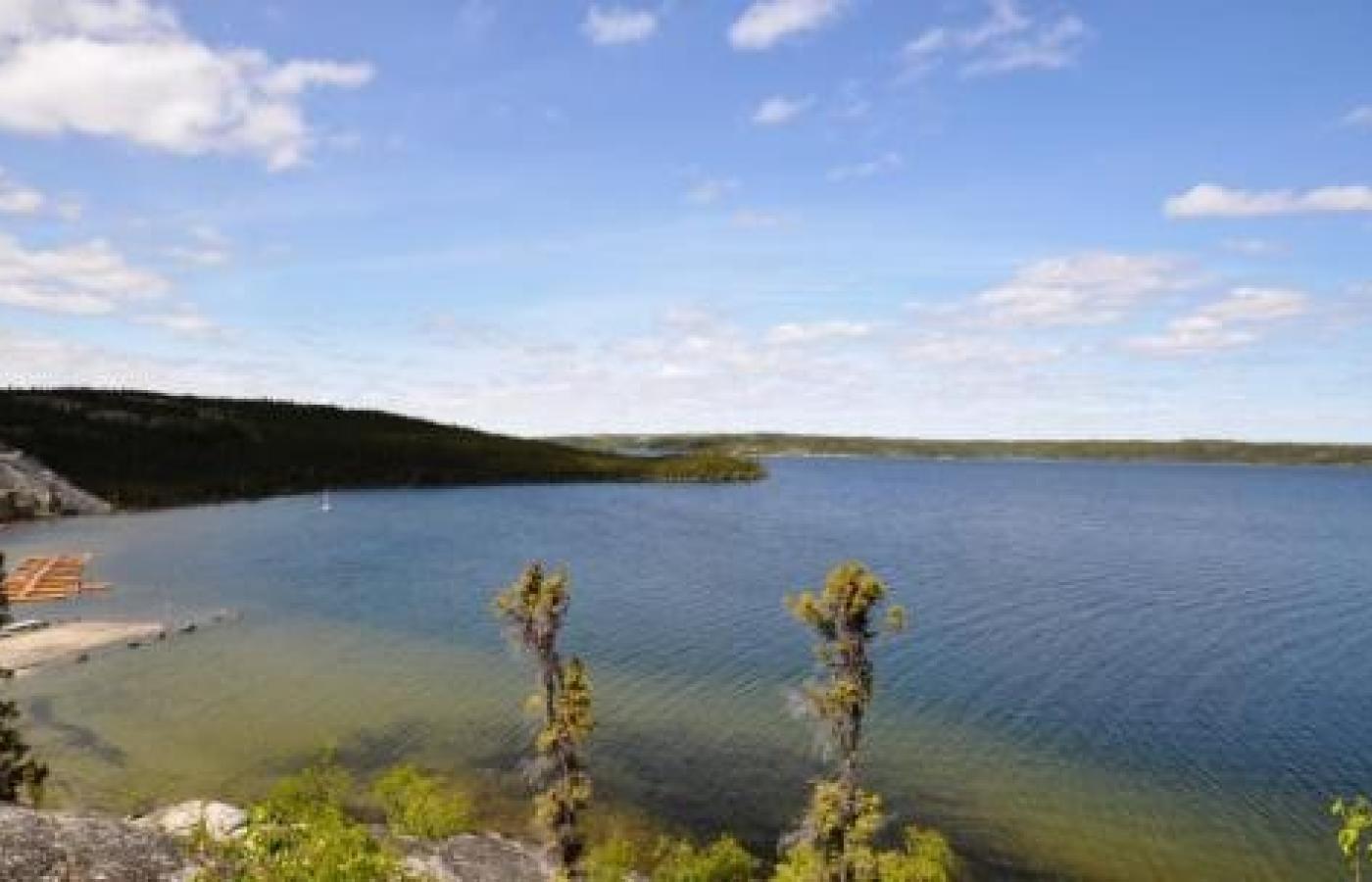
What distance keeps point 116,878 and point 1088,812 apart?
1885 inches

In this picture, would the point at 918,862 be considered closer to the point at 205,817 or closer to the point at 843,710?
the point at 843,710

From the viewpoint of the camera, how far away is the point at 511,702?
75.4 meters

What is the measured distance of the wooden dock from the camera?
112 meters

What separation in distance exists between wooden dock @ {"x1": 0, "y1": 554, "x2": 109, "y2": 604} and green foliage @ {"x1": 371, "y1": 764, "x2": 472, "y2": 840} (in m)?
75.5

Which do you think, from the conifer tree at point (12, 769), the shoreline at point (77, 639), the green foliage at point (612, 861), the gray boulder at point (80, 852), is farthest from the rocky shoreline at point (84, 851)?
the shoreline at point (77, 639)

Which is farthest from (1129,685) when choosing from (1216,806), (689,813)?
(689,813)

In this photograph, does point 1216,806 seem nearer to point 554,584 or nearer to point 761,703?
point 761,703

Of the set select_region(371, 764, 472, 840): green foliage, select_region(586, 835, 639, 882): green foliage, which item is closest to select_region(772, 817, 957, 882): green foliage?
select_region(586, 835, 639, 882): green foliage

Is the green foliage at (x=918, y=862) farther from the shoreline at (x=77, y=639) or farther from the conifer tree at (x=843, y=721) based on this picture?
the shoreline at (x=77, y=639)

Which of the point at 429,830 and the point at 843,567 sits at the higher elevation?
the point at 843,567

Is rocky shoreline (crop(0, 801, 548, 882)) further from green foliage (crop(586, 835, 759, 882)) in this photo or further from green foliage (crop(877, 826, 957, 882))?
green foliage (crop(877, 826, 957, 882))

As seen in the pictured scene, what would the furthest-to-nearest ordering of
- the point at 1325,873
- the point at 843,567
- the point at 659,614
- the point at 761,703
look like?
1. the point at 659,614
2. the point at 761,703
3. the point at 1325,873
4. the point at 843,567

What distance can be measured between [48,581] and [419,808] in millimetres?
87864

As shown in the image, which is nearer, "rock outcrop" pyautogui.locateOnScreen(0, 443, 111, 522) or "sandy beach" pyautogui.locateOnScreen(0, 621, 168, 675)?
"sandy beach" pyautogui.locateOnScreen(0, 621, 168, 675)
